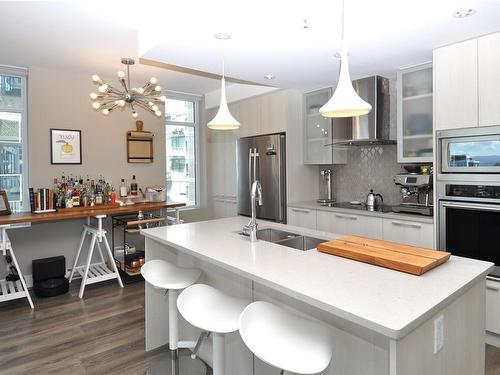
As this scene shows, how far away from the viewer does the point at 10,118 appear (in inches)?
154

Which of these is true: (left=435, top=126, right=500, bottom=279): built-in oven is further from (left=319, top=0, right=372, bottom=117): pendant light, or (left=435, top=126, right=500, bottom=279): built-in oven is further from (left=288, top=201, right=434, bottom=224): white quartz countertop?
(left=319, top=0, right=372, bottom=117): pendant light

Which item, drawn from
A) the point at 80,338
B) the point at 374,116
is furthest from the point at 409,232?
the point at 80,338

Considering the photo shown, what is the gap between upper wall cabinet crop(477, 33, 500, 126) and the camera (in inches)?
96.7

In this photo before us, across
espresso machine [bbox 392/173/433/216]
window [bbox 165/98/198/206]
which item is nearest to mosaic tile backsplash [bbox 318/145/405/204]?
espresso machine [bbox 392/173/433/216]

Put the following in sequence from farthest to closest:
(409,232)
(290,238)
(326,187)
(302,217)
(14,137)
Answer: (326,187) → (302,217) → (14,137) → (409,232) → (290,238)

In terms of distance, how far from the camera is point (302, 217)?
404 cm

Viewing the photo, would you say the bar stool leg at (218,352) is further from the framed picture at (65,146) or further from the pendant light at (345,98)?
the framed picture at (65,146)

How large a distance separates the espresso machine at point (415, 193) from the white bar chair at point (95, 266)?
10.2ft

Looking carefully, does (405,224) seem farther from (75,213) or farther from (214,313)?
(75,213)

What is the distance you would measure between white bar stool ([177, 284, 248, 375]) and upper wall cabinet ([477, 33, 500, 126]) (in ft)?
7.43

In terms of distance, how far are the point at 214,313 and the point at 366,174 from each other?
Result: 9.72ft

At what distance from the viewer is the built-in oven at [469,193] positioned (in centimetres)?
252

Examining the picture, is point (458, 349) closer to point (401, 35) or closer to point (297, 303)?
point (297, 303)

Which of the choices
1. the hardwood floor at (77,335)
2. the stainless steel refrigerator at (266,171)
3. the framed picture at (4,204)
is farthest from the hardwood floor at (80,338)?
the stainless steel refrigerator at (266,171)
